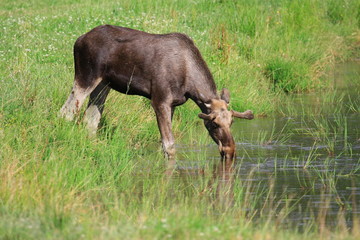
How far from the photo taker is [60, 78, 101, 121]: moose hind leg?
11.6 meters

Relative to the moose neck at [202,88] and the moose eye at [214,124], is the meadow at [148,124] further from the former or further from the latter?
the moose neck at [202,88]

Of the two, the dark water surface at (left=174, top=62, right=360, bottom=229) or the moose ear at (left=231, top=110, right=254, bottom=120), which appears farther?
the moose ear at (left=231, top=110, right=254, bottom=120)

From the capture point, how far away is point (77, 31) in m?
16.9

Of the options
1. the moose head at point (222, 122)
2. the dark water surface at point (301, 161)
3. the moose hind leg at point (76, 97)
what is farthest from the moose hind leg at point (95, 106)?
the moose head at point (222, 122)

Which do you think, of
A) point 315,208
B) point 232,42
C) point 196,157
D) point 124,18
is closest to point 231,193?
point 315,208

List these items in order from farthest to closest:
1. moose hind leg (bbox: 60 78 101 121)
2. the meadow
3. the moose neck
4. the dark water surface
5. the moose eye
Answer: moose hind leg (bbox: 60 78 101 121)
the moose neck
the moose eye
the dark water surface
the meadow

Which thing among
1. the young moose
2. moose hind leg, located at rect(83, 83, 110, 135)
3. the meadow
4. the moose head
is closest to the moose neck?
the young moose

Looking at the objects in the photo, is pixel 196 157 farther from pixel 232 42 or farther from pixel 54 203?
pixel 232 42

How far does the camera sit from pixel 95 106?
12.0 m

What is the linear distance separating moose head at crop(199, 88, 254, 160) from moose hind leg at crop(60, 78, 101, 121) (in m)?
1.81

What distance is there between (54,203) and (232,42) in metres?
10.4

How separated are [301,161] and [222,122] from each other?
4.03ft

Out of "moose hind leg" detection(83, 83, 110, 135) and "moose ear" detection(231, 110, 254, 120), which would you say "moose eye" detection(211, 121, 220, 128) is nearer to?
"moose ear" detection(231, 110, 254, 120)

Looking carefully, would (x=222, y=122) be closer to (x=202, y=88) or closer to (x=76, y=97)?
(x=202, y=88)
